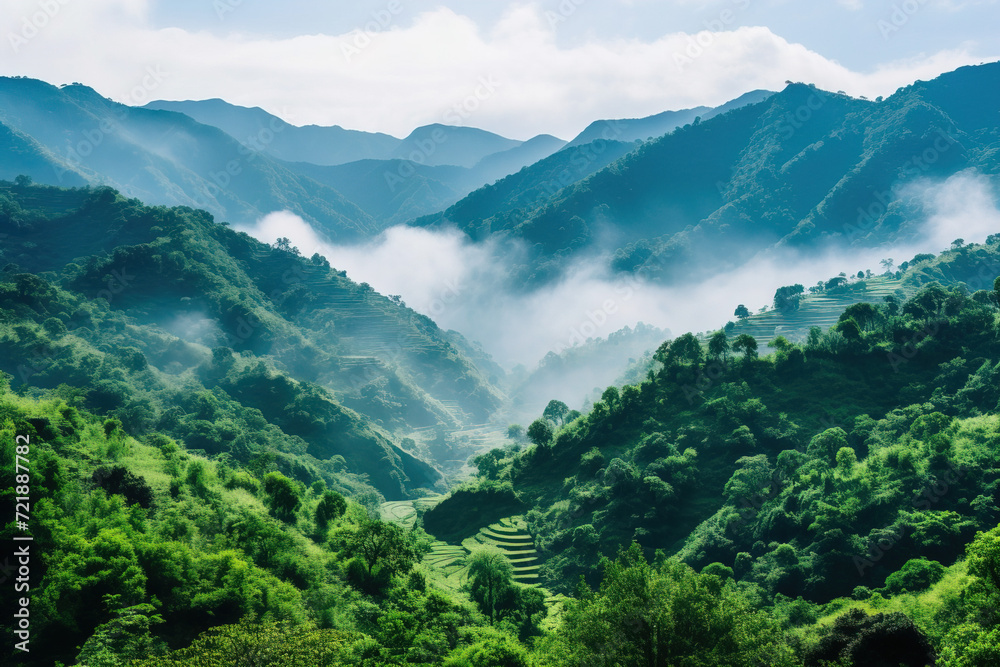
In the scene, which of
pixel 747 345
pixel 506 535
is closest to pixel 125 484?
pixel 506 535

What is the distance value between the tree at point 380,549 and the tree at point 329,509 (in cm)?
656

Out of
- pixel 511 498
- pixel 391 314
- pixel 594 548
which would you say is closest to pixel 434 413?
pixel 391 314

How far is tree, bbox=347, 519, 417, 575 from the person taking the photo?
42500 millimetres

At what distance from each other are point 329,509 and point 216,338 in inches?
3802

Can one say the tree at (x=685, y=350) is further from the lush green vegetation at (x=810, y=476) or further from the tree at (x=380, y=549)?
the tree at (x=380, y=549)

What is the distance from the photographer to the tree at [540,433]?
79250 millimetres

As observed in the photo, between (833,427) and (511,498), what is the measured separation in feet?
121

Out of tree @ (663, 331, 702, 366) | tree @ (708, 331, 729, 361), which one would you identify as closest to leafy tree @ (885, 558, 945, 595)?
tree @ (708, 331, 729, 361)

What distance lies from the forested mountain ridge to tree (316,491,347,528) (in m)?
38.0

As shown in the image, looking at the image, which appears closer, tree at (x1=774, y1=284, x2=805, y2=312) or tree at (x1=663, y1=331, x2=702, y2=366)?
tree at (x1=663, y1=331, x2=702, y2=366)

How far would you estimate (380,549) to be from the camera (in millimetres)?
42750

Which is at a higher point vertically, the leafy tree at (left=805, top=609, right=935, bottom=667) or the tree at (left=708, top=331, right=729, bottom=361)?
the tree at (left=708, top=331, right=729, bottom=361)

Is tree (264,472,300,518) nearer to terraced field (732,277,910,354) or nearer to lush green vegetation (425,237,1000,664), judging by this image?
lush green vegetation (425,237,1000,664)

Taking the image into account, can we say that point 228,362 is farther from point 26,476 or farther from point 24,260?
point 26,476
